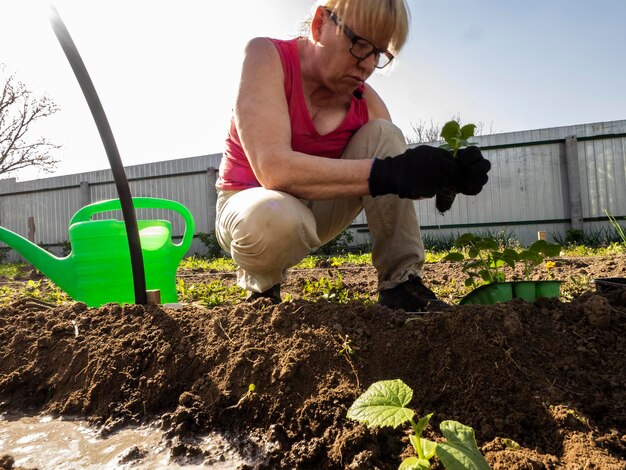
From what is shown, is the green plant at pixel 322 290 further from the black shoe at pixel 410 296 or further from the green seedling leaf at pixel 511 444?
the green seedling leaf at pixel 511 444

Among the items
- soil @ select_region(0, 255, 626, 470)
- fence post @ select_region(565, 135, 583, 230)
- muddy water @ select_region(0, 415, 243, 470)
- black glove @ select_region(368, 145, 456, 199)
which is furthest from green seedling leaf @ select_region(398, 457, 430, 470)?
fence post @ select_region(565, 135, 583, 230)

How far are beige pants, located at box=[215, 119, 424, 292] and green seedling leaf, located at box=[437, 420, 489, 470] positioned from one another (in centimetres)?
104

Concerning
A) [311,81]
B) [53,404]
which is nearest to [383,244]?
[311,81]

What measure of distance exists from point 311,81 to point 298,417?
138cm

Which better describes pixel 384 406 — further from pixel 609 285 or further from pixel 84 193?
pixel 84 193

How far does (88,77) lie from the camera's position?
5.24 ft

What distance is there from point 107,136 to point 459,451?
4.91 feet

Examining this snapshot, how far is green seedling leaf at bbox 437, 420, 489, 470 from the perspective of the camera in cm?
83

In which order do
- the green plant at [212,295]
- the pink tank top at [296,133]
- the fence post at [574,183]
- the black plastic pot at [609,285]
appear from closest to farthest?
the black plastic pot at [609,285] < the pink tank top at [296,133] < the green plant at [212,295] < the fence post at [574,183]

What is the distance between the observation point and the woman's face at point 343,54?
5.58 feet

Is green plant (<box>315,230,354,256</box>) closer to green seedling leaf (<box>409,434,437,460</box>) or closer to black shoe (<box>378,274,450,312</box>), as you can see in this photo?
black shoe (<box>378,274,450,312</box>)

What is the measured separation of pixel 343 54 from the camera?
1745mm

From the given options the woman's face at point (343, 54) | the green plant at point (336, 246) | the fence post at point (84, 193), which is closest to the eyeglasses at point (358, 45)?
the woman's face at point (343, 54)

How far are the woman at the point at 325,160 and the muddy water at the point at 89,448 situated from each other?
32.1 inches
